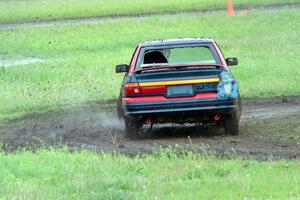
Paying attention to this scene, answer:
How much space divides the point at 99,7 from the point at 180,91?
33.8 metres

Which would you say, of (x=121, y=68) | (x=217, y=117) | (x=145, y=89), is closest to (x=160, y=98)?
(x=145, y=89)

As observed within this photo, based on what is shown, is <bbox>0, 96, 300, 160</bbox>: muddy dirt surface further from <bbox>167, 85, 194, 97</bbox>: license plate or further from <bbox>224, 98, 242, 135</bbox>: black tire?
<bbox>167, 85, 194, 97</bbox>: license plate

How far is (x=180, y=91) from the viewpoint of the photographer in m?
13.8

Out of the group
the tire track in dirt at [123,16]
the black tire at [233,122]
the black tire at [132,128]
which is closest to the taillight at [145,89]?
the black tire at [132,128]

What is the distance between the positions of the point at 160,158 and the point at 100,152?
1215mm

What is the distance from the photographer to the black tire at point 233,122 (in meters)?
13.9

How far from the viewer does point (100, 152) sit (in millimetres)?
12445

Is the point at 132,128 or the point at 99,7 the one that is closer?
the point at 132,128

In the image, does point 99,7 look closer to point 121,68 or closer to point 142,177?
point 121,68

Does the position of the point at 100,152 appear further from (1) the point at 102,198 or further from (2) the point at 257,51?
(2) the point at 257,51

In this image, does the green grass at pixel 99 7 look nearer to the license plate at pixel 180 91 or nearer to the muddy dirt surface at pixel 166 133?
the muddy dirt surface at pixel 166 133

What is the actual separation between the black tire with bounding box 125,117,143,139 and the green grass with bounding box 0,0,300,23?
94.1ft

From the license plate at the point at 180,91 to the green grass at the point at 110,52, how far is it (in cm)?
518

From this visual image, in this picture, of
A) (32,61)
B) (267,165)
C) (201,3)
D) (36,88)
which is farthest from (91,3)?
(267,165)
